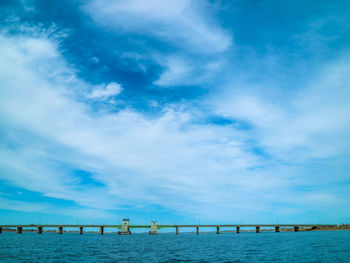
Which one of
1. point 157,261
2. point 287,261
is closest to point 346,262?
point 287,261

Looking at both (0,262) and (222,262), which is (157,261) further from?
(0,262)

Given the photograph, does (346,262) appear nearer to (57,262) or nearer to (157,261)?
(157,261)

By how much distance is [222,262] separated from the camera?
44.2 m

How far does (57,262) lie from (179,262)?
69.3ft

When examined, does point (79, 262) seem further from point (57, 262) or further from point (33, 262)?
point (33, 262)

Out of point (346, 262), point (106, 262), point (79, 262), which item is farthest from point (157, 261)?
point (346, 262)

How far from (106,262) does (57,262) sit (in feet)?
27.5

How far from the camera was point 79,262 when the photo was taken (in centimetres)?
4338

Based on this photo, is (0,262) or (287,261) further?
(287,261)

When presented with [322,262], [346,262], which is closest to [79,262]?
[322,262]

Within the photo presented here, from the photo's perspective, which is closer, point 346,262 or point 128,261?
point 346,262

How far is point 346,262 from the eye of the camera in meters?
41.7

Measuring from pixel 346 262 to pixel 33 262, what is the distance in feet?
174

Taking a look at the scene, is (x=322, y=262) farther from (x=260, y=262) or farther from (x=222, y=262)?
(x=222, y=262)
